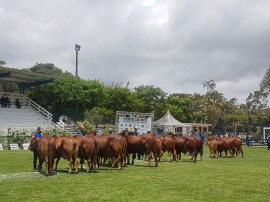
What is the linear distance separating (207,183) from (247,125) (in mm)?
74045

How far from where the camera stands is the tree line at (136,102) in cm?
5131

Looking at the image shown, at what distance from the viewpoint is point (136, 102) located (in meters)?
64.8

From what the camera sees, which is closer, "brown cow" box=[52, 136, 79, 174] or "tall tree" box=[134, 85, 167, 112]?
"brown cow" box=[52, 136, 79, 174]

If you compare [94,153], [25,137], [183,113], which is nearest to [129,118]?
[25,137]

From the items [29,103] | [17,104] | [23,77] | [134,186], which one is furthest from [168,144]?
[29,103]

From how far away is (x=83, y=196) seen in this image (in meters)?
10.6

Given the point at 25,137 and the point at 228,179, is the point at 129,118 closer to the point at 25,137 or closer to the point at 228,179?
the point at 25,137

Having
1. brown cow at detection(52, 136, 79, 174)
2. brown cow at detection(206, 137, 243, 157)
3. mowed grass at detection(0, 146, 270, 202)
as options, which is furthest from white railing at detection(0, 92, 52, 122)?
brown cow at detection(52, 136, 79, 174)

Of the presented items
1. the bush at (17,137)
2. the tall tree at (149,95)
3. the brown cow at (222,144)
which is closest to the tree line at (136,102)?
the tall tree at (149,95)

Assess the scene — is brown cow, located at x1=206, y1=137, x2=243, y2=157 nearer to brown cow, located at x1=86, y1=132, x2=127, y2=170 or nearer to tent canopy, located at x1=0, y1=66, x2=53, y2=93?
brown cow, located at x1=86, y1=132, x2=127, y2=170

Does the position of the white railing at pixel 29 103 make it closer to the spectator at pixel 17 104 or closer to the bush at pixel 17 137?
the spectator at pixel 17 104

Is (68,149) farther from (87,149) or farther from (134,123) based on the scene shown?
(134,123)

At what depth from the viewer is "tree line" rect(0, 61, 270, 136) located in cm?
5131

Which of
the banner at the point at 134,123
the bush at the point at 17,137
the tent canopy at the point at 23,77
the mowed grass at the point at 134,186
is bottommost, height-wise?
the mowed grass at the point at 134,186
